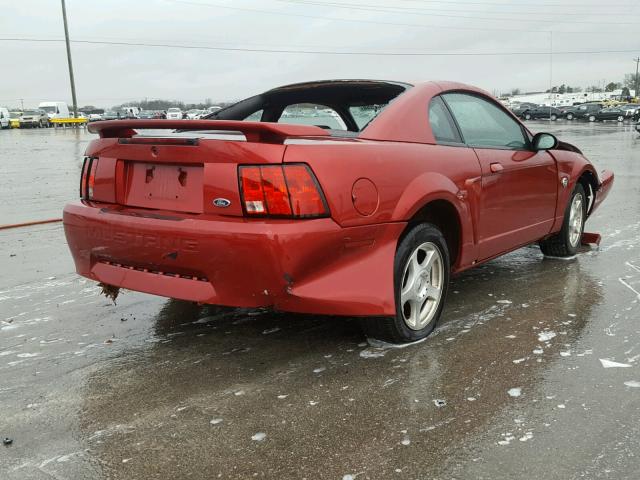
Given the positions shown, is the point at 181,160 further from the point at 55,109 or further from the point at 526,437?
the point at 55,109

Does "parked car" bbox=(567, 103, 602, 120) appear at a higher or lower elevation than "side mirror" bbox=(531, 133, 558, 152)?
lower

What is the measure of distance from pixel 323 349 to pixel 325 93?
6.37ft

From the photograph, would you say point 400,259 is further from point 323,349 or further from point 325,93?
point 325,93

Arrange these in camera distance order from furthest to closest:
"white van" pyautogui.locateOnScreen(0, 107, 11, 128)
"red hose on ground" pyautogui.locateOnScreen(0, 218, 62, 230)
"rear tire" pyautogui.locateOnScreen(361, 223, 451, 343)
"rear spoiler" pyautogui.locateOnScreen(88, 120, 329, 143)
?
"white van" pyautogui.locateOnScreen(0, 107, 11, 128)
"red hose on ground" pyautogui.locateOnScreen(0, 218, 62, 230)
"rear tire" pyautogui.locateOnScreen(361, 223, 451, 343)
"rear spoiler" pyautogui.locateOnScreen(88, 120, 329, 143)

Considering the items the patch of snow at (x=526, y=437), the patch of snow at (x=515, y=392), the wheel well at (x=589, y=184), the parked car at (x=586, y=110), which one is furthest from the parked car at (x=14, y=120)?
A: the patch of snow at (x=526, y=437)

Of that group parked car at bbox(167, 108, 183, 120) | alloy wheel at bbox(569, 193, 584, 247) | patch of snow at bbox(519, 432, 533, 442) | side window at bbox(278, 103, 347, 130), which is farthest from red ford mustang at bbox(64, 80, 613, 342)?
parked car at bbox(167, 108, 183, 120)

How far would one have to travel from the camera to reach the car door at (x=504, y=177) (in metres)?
4.06

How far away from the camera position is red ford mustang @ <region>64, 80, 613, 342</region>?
2844 millimetres

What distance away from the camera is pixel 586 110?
169 feet

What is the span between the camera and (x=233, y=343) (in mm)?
3570

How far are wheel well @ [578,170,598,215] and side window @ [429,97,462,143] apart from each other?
228 centimetres

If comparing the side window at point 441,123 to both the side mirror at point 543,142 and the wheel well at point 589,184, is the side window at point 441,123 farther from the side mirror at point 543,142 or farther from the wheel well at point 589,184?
the wheel well at point 589,184

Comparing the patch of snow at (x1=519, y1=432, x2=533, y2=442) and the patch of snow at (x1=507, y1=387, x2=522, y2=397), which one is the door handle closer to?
the patch of snow at (x1=507, y1=387, x2=522, y2=397)

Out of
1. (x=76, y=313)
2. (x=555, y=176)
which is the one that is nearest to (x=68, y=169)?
(x=76, y=313)
